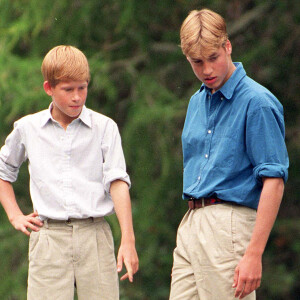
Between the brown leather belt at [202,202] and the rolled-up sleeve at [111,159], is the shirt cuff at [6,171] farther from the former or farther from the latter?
the brown leather belt at [202,202]

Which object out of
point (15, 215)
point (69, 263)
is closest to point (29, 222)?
point (15, 215)

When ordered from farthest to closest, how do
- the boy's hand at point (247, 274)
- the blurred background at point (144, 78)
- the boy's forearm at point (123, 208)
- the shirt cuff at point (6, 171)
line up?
the blurred background at point (144, 78) < the shirt cuff at point (6, 171) < the boy's forearm at point (123, 208) < the boy's hand at point (247, 274)

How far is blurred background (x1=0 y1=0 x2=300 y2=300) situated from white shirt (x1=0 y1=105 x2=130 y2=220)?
287cm

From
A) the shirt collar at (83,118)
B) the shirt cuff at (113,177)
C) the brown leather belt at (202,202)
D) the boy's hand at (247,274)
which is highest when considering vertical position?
the shirt collar at (83,118)

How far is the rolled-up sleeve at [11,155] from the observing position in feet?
11.8

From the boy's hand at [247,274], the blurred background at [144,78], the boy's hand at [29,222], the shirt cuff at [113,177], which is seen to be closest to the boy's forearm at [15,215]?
the boy's hand at [29,222]

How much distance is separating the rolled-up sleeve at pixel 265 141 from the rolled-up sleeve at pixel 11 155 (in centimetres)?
92

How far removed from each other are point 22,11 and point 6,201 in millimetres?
3402

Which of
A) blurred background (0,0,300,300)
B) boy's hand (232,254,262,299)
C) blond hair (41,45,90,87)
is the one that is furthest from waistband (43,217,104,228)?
blurred background (0,0,300,300)

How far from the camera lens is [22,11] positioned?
6773 mm

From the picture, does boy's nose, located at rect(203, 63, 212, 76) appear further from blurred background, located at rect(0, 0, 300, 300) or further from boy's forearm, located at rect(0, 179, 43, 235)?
blurred background, located at rect(0, 0, 300, 300)

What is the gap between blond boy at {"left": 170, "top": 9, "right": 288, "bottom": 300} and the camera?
3168mm

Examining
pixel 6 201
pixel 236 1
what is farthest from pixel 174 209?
pixel 6 201

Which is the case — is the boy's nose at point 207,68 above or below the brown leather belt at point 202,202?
above
